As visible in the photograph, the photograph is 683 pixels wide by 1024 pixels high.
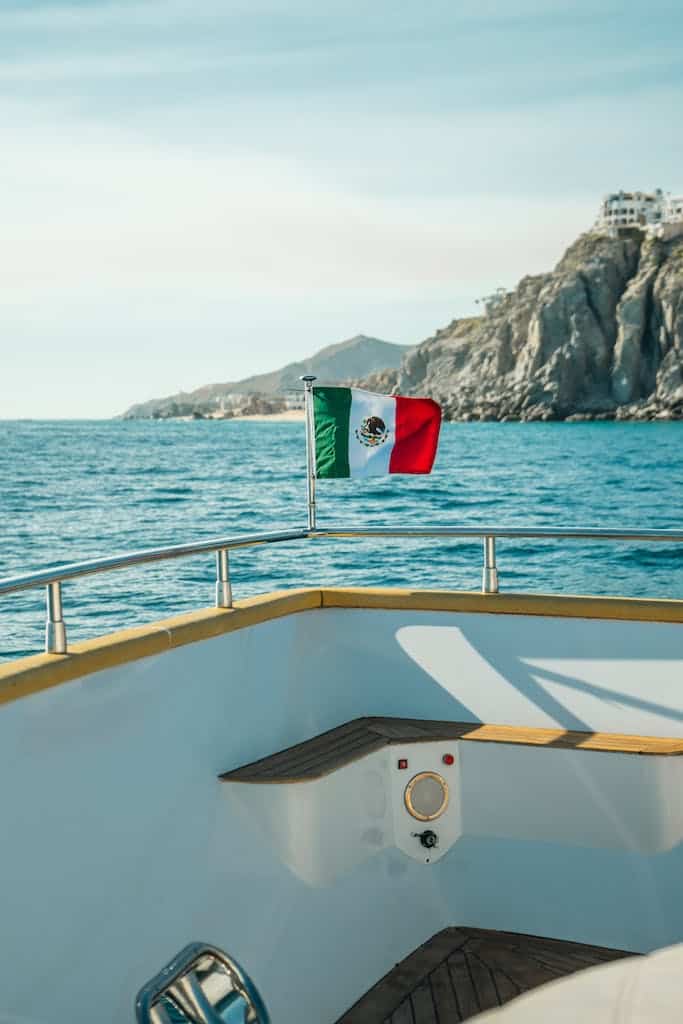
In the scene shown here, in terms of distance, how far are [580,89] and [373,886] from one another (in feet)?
123

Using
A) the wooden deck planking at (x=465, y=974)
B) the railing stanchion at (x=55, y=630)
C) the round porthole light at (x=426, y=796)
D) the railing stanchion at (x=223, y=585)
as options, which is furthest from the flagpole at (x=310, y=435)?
the wooden deck planking at (x=465, y=974)

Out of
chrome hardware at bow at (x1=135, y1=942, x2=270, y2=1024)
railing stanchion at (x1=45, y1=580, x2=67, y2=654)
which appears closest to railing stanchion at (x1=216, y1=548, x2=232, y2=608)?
railing stanchion at (x1=45, y1=580, x2=67, y2=654)

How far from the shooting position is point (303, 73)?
10.3 metres

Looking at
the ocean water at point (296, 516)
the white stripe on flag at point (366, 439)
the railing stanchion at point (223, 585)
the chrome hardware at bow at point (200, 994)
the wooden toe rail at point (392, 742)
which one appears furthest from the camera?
the ocean water at point (296, 516)

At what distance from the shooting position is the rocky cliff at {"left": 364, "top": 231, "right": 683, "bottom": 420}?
349 ft

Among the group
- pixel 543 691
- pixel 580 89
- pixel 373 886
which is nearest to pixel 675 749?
pixel 543 691

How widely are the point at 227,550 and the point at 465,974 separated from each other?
1672 mm

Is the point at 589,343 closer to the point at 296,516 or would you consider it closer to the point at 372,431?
the point at 296,516

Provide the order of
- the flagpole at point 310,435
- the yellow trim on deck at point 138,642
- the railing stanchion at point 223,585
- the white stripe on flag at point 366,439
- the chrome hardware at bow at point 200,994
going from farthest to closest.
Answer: the white stripe on flag at point 366,439, the flagpole at point 310,435, the railing stanchion at point 223,585, the yellow trim on deck at point 138,642, the chrome hardware at bow at point 200,994

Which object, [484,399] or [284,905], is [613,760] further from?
[484,399]

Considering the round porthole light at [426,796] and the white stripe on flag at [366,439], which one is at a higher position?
the white stripe on flag at [366,439]

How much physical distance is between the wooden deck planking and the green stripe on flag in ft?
5.84

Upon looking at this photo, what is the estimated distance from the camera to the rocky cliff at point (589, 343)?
349 ft

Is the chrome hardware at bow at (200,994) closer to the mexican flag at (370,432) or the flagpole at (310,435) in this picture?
the flagpole at (310,435)
